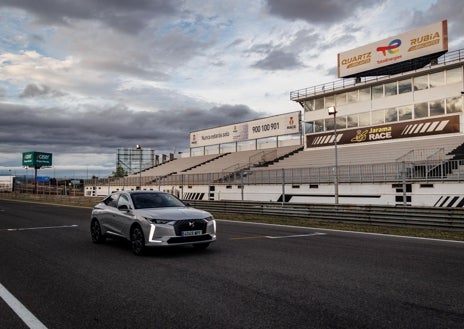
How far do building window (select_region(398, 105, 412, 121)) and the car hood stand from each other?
1071 inches

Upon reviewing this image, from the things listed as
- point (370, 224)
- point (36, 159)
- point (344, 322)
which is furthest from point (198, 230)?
point (36, 159)

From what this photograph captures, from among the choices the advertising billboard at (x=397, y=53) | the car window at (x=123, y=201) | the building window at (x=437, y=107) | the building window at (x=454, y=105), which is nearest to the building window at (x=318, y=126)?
the advertising billboard at (x=397, y=53)

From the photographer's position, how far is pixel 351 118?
36.0 meters

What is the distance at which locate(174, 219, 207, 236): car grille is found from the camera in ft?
28.4

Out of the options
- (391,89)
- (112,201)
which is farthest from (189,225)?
(391,89)

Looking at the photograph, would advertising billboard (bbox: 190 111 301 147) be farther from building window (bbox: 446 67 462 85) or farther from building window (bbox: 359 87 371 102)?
building window (bbox: 446 67 462 85)

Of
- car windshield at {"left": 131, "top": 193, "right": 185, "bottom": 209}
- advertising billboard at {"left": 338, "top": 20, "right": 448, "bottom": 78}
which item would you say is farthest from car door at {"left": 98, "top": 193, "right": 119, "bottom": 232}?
advertising billboard at {"left": 338, "top": 20, "right": 448, "bottom": 78}

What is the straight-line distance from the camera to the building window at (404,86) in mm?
32469

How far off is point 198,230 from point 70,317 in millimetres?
4344

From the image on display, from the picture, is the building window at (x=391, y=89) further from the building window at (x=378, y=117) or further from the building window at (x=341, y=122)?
the building window at (x=341, y=122)

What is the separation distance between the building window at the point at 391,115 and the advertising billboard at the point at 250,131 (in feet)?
36.2

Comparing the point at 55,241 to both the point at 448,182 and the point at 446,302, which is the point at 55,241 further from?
the point at 448,182

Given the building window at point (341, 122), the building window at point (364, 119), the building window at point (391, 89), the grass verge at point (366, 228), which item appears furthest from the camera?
the building window at point (341, 122)

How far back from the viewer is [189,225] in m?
8.80
